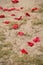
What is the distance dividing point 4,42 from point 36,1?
104 cm

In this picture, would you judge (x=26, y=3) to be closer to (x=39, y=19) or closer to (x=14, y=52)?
(x=39, y=19)

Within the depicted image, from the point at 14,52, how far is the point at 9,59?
0.10 metres

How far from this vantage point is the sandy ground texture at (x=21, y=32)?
167cm

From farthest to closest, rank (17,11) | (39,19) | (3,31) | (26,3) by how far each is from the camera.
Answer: (26,3) < (17,11) < (39,19) < (3,31)

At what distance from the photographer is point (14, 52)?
1734 mm

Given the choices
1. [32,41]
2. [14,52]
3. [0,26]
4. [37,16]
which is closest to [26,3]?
[37,16]

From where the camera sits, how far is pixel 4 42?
6.10ft

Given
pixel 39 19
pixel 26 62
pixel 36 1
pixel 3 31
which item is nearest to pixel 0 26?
pixel 3 31

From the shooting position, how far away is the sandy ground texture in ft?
5.49

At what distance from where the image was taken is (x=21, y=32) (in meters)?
2.02

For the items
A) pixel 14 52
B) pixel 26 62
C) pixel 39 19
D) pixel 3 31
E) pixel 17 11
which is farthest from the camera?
pixel 17 11

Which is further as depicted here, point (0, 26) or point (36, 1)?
point (36, 1)

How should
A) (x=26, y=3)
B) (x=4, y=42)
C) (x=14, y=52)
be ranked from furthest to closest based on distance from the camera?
(x=26, y=3), (x=4, y=42), (x=14, y=52)

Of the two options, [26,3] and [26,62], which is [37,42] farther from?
[26,3]
